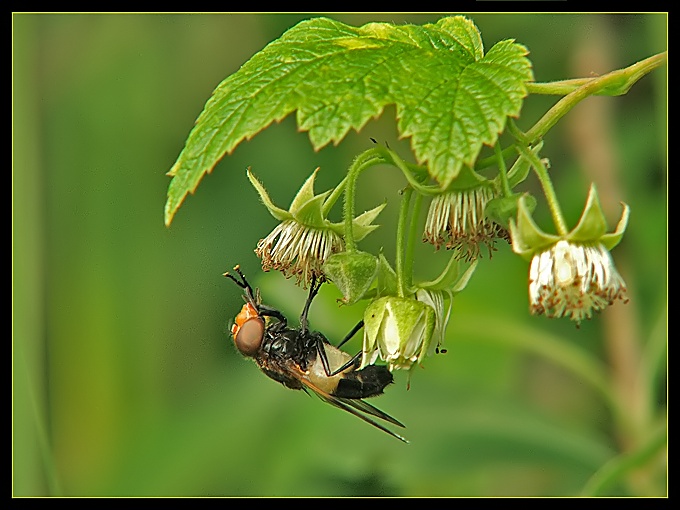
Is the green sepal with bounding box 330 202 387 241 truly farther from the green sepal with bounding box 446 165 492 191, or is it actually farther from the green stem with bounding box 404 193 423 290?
the green sepal with bounding box 446 165 492 191

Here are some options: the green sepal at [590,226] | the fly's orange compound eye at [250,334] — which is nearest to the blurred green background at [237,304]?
the fly's orange compound eye at [250,334]

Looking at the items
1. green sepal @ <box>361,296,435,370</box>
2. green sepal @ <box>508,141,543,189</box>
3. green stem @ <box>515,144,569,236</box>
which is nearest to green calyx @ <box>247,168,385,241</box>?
green sepal @ <box>361,296,435,370</box>

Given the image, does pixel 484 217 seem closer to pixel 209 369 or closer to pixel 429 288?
pixel 429 288

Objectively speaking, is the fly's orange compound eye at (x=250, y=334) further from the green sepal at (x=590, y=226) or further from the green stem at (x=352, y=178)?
the green sepal at (x=590, y=226)

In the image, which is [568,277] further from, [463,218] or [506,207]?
[463,218]

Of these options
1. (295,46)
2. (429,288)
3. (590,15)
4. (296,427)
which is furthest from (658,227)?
(295,46)
